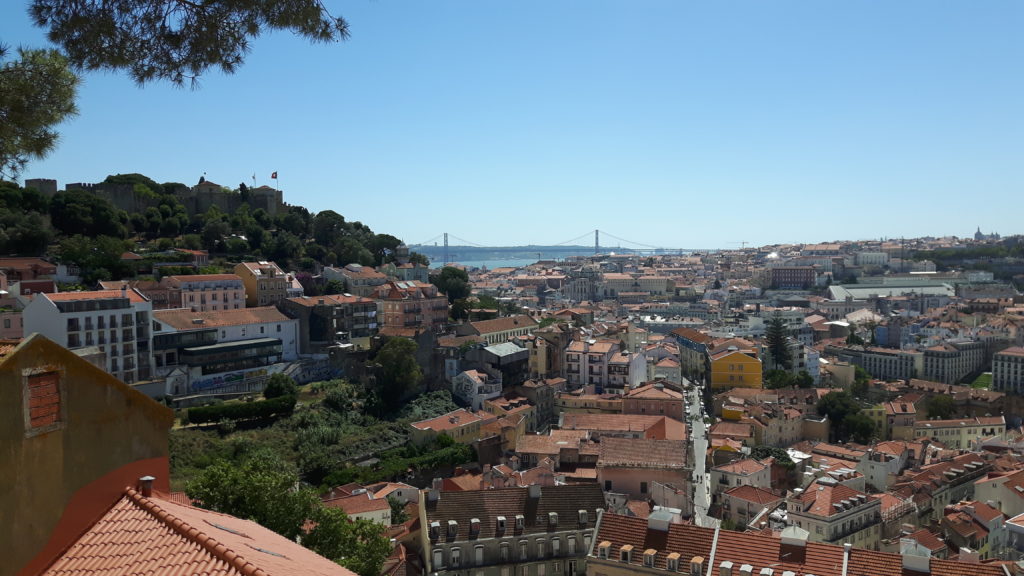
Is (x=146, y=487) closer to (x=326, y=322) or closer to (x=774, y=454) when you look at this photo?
(x=774, y=454)

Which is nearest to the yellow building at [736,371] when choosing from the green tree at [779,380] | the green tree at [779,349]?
the green tree at [779,380]

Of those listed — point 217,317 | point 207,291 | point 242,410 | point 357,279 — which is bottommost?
point 242,410

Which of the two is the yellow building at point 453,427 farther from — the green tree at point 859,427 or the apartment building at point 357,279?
the green tree at point 859,427

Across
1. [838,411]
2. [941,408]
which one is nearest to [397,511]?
[838,411]

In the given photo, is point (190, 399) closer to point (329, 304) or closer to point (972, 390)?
point (329, 304)

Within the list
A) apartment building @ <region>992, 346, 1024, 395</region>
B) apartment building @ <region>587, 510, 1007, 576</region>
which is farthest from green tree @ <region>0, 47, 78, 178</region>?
apartment building @ <region>992, 346, 1024, 395</region>

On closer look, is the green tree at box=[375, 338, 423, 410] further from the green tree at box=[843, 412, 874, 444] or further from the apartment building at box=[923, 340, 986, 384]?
the apartment building at box=[923, 340, 986, 384]
